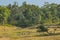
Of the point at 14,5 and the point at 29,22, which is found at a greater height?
the point at 14,5

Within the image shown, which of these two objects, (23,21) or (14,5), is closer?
(23,21)

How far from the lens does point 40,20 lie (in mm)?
90312

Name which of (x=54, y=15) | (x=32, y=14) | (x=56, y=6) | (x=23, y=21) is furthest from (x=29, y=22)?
(x=56, y=6)

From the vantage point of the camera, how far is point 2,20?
7931 centimetres

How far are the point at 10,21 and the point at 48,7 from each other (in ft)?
69.6

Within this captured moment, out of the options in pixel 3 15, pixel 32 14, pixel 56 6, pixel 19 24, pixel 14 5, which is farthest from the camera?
pixel 14 5

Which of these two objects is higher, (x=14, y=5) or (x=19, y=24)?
(x=14, y=5)

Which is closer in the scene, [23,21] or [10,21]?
[23,21]

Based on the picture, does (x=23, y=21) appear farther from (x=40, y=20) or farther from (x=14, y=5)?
(x=14, y=5)

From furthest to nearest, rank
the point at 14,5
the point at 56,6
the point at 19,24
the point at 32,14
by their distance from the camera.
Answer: the point at 14,5, the point at 56,6, the point at 32,14, the point at 19,24

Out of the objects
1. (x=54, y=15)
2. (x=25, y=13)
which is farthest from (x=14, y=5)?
(x=54, y=15)

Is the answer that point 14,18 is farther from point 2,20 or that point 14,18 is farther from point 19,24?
point 2,20

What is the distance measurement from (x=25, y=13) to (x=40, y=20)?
56.5ft

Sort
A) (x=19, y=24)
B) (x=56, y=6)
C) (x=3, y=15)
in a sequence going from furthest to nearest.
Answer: (x=56, y=6) → (x=19, y=24) → (x=3, y=15)
